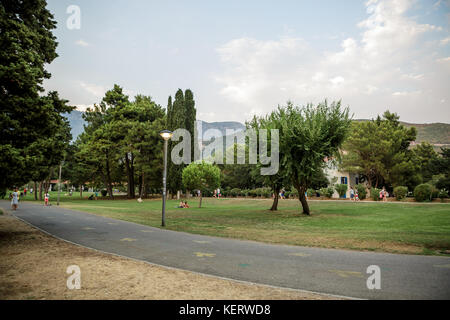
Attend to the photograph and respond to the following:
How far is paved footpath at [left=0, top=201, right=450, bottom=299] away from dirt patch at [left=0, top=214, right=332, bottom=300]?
0.51 metres

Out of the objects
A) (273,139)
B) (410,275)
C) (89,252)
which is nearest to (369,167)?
(273,139)

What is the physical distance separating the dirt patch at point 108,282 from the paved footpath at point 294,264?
507 mm

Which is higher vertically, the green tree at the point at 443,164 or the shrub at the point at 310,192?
the green tree at the point at 443,164

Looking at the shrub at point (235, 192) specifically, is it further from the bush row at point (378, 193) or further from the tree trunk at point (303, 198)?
the tree trunk at point (303, 198)

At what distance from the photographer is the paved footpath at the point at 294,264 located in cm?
471

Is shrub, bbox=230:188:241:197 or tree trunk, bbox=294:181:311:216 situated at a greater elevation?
tree trunk, bbox=294:181:311:216

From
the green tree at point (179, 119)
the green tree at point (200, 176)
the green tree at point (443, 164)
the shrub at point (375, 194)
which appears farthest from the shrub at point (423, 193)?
the green tree at point (179, 119)

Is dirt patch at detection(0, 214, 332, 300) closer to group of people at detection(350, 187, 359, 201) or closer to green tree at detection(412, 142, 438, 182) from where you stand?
group of people at detection(350, 187, 359, 201)

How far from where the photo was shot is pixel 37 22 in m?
10.6

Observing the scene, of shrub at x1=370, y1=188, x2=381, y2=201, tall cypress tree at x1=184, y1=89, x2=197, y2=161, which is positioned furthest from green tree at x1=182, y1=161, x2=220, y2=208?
shrub at x1=370, y1=188, x2=381, y2=201

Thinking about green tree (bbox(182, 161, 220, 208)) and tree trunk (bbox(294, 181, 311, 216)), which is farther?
green tree (bbox(182, 161, 220, 208))

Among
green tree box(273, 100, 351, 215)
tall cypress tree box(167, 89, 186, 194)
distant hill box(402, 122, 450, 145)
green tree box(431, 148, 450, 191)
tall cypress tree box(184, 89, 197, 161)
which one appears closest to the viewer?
green tree box(273, 100, 351, 215)

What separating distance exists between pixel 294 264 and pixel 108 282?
13.6 ft

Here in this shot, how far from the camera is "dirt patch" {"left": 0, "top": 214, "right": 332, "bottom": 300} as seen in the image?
4.32 m
